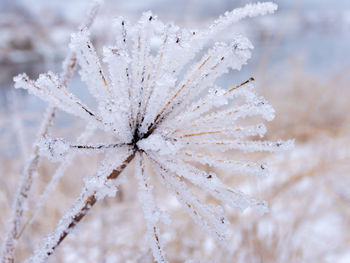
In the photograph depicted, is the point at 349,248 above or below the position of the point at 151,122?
above

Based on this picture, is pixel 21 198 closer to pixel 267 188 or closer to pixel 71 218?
pixel 71 218

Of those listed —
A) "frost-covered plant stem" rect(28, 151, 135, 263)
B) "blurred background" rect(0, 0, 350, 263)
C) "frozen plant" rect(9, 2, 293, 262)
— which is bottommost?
"frost-covered plant stem" rect(28, 151, 135, 263)

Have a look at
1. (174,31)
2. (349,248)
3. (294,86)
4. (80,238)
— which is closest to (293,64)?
(294,86)

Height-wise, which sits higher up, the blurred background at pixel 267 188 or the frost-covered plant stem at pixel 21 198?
the blurred background at pixel 267 188

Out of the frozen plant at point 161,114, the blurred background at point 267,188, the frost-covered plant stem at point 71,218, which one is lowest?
the frost-covered plant stem at point 71,218

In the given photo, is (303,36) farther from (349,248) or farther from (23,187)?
(23,187)

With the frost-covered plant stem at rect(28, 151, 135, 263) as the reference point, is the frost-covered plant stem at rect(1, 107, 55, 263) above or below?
above

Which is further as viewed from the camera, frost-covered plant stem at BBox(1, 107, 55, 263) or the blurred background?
the blurred background

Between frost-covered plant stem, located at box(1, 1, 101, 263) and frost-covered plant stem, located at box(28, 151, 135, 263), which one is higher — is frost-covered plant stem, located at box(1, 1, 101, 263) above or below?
above
